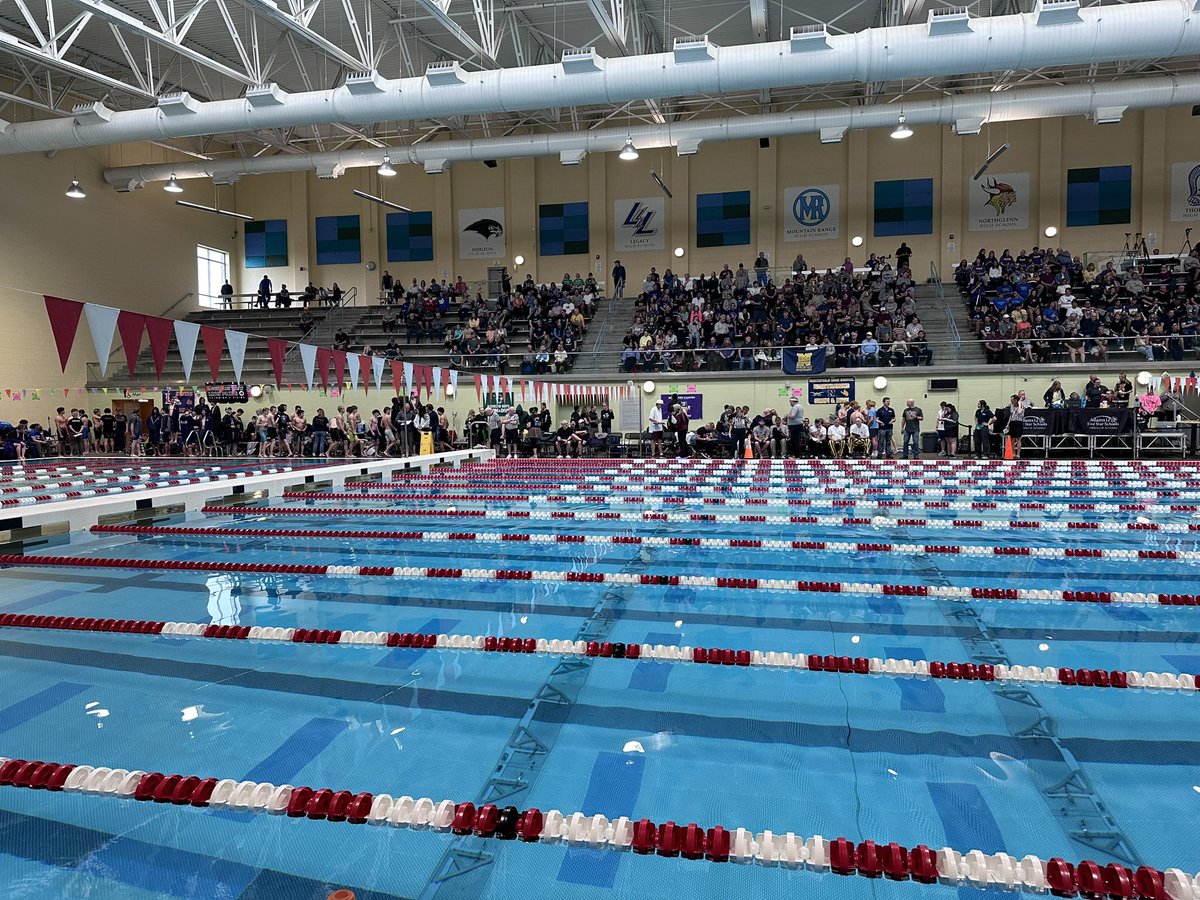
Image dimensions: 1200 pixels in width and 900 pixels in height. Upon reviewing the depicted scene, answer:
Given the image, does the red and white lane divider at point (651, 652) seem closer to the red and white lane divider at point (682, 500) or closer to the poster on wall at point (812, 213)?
the red and white lane divider at point (682, 500)

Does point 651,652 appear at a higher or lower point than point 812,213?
lower

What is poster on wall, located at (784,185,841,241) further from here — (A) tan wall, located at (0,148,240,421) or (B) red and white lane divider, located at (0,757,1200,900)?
(B) red and white lane divider, located at (0,757,1200,900)

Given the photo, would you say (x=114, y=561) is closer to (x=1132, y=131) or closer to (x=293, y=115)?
(x=293, y=115)

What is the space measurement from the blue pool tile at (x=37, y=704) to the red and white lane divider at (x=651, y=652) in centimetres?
62

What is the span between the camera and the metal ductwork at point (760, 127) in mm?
13805

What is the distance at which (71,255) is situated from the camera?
59.7ft

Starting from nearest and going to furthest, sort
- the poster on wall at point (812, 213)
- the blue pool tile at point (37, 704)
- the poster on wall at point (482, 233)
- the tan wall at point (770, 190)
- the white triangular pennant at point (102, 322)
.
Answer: the blue pool tile at point (37, 704) < the white triangular pennant at point (102, 322) < the tan wall at point (770, 190) < the poster on wall at point (812, 213) < the poster on wall at point (482, 233)

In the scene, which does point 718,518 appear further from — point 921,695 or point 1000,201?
point 1000,201

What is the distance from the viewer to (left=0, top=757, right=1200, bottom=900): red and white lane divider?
1599 millimetres

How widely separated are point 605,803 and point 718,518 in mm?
4885

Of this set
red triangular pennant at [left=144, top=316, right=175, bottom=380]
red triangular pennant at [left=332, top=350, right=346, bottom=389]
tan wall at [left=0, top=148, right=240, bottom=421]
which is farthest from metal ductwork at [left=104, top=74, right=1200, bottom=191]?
red triangular pennant at [left=144, top=316, right=175, bottom=380]

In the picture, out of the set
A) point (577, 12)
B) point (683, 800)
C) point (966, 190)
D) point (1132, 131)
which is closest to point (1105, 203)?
point (1132, 131)

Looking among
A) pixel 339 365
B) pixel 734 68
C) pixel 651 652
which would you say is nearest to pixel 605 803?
pixel 651 652

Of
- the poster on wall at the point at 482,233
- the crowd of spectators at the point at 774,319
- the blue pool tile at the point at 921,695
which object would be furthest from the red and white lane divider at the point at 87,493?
the poster on wall at the point at 482,233
